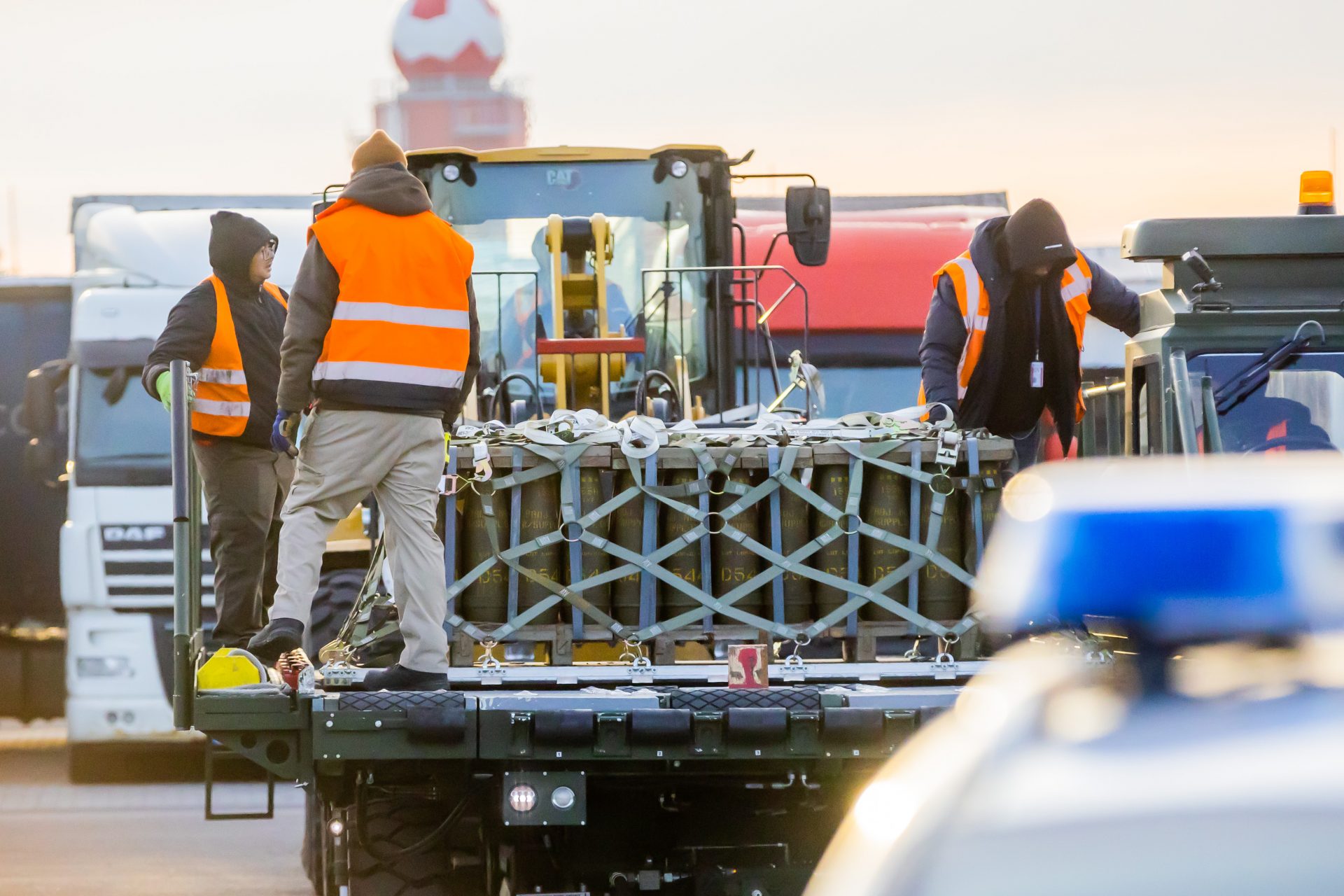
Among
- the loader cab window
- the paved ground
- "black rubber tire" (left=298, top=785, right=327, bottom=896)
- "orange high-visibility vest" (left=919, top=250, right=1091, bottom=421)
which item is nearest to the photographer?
the loader cab window

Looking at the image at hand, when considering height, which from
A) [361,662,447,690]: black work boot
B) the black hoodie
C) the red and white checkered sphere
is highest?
the red and white checkered sphere

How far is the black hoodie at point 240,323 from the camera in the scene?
8.27 m

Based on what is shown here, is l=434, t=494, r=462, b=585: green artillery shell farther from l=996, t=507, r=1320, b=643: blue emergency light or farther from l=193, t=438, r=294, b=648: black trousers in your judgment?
l=996, t=507, r=1320, b=643: blue emergency light

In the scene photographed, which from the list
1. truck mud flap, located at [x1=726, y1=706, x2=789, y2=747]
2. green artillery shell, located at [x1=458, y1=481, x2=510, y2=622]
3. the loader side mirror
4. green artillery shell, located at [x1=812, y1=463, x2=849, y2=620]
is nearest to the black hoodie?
green artillery shell, located at [x1=458, y1=481, x2=510, y2=622]

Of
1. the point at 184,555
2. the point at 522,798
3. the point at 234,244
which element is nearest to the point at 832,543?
the point at 522,798

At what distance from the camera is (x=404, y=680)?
20.8ft

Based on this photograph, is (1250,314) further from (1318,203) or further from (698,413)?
(698,413)

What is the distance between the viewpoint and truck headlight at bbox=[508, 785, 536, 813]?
583cm

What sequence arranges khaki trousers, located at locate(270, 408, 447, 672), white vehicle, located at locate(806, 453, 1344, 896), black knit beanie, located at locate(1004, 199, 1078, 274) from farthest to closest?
black knit beanie, located at locate(1004, 199, 1078, 274) < khaki trousers, located at locate(270, 408, 447, 672) < white vehicle, located at locate(806, 453, 1344, 896)

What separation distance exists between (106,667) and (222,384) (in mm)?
6317

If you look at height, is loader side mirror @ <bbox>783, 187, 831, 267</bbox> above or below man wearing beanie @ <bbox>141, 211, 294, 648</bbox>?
above

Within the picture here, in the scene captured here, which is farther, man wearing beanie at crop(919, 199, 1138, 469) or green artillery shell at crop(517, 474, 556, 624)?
man wearing beanie at crop(919, 199, 1138, 469)

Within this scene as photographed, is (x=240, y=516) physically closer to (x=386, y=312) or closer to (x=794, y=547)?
(x=386, y=312)

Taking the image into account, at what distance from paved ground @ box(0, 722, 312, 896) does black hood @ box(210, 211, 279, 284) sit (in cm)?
287
